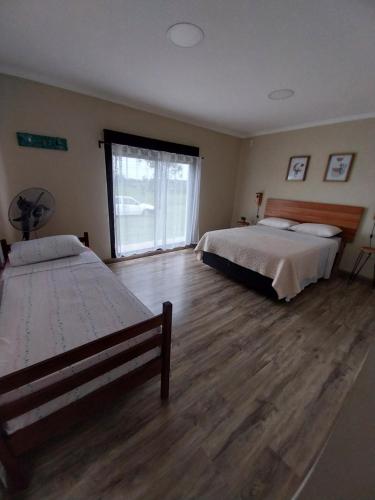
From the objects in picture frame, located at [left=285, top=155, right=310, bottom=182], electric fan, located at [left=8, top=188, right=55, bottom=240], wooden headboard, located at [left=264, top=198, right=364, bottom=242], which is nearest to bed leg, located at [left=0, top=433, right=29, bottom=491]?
electric fan, located at [left=8, top=188, right=55, bottom=240]

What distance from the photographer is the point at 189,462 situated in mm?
1025

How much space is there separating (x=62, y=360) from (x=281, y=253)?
7.43ft

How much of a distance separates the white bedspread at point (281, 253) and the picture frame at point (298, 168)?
110 centimetres

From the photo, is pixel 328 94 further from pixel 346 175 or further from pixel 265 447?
pixel 265 447

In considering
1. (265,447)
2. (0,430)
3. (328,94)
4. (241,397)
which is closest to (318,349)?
(241,397)

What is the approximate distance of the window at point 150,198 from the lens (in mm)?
3061

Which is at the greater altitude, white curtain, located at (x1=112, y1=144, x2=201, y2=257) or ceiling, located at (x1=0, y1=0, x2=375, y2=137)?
ceiling, located at (x1=0, y1=0, x2=375, y2=137)

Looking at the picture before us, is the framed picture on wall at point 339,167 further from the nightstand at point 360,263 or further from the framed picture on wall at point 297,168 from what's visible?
the nightstand at point 360,263

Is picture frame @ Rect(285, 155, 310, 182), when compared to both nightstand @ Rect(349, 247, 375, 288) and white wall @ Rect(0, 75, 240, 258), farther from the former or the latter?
Result: white wall @ Rect(0, 75, 240, 258)

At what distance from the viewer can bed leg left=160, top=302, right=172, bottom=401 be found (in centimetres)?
113

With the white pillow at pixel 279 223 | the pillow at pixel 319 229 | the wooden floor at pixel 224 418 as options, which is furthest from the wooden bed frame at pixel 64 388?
the white pillow at pixel 279 223

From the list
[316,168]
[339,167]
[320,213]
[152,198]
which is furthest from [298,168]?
[152,198]

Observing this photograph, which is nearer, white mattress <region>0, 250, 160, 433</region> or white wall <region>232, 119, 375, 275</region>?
white mattress <region>0, 250, 160, 433</region>

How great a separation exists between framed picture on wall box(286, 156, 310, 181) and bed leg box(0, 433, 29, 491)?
14.7 ft
